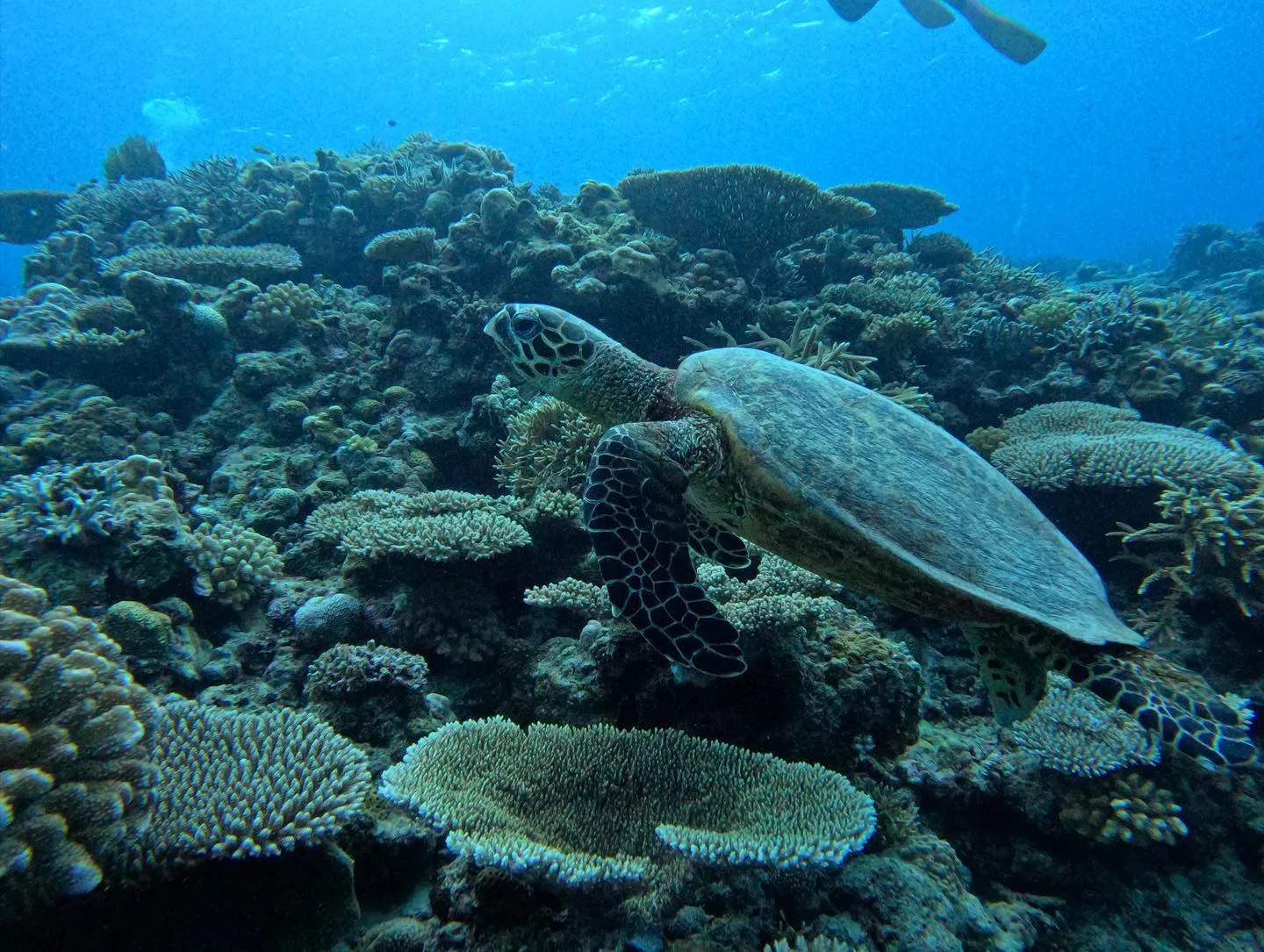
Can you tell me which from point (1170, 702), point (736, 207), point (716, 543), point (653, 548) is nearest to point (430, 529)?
point (653, 548)

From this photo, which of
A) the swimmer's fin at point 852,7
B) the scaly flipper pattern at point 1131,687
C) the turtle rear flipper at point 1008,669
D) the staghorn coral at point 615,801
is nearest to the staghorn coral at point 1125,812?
the scaly flipper pattern at point 1131,687

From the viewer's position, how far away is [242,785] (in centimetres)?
214

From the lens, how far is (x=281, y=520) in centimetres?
510

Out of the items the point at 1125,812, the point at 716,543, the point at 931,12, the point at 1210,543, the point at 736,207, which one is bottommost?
the point at 1125,812

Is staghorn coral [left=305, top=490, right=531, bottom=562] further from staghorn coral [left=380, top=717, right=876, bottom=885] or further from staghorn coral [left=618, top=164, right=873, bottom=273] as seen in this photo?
staghorn coral [left=618, top=164, right=873, bottom=273]

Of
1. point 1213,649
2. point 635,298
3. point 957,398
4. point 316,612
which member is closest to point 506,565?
point 316,612

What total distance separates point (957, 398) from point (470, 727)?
6666 millimetres

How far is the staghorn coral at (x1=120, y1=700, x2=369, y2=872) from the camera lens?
1.92 metres

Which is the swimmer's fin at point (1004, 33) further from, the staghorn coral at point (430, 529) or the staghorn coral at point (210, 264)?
the staghorn coral at point (430, 529)

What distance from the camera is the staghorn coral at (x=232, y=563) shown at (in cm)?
384

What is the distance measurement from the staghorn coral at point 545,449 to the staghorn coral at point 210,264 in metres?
6.54

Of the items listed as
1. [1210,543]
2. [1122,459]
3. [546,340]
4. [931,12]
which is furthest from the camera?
[931,12]

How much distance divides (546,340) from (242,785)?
280 cm

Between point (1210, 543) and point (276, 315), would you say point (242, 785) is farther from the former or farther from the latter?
point (276, 315)
